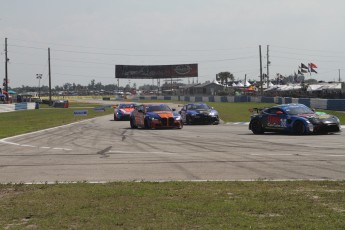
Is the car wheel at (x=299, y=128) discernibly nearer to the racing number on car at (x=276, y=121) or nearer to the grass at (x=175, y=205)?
the racing number on car at (x=276, y=121)

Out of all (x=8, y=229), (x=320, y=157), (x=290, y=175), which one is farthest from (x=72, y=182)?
Result: (x=320, y=157)

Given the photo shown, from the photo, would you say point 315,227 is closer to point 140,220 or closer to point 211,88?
point 140,220

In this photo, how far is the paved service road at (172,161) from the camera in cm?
923

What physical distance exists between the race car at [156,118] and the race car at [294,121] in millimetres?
4771

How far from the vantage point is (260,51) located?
265 feet

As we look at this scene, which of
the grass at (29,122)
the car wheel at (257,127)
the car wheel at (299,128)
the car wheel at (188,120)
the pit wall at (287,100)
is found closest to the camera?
the car wheel at (299,128)

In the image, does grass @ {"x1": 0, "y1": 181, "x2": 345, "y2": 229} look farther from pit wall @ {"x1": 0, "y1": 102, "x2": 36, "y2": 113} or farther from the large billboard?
the large billboard

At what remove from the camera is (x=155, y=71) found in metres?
109

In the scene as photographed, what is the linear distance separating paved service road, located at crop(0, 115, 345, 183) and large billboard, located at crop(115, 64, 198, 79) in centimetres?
9190

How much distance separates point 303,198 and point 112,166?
5106 mm

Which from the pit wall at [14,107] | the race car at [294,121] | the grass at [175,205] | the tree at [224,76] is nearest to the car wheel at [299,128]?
the race car at [294,121]

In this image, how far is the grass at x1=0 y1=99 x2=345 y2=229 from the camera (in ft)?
18.0

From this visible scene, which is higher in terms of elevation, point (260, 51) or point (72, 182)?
point (260, 51)

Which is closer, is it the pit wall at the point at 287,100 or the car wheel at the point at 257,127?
the car wheel at the point at 257,127
